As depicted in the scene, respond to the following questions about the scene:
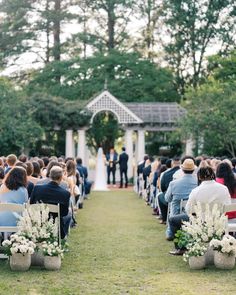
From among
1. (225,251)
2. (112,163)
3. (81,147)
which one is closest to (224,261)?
(225,251)

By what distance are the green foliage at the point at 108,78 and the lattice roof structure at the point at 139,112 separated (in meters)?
7.52

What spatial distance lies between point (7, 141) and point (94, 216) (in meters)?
15.7

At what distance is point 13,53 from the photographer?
156 feet

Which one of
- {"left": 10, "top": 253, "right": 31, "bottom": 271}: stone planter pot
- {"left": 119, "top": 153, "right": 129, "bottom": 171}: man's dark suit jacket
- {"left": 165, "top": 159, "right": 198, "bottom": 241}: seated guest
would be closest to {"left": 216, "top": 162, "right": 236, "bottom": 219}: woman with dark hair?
{"left": 165, "top": 159, "right": 198, "bottom": 241}: seated guest

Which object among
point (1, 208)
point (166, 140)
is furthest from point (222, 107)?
point (1, 208)

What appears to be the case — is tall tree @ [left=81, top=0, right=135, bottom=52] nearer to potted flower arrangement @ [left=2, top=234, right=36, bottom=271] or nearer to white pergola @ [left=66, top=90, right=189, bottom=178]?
white pergola @ [left=66, top=90, right=189, bottom=178]

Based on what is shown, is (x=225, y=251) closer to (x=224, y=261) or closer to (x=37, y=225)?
(x=224, y=261)

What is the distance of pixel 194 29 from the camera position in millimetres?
48219

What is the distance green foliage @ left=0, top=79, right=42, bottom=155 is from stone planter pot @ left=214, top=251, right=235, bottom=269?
75.7 feet

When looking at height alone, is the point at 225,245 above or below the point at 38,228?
below

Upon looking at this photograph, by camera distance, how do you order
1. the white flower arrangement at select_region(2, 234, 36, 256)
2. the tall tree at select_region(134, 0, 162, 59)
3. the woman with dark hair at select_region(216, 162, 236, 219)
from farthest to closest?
the tall tree at select_region(134, 0, 162, 59) → the woman with dark hair at select_region(216, 162, 236, 219) → the white flower arrangement at select_region(2, 234, 36, 256)

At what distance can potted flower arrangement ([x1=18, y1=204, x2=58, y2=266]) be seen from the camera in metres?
9.52

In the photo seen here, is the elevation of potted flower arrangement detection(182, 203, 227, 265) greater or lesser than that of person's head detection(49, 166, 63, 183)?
lesser

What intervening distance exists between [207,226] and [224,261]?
0.53 meters
